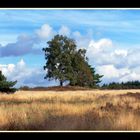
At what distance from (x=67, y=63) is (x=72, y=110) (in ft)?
2.54

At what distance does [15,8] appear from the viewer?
8.52m

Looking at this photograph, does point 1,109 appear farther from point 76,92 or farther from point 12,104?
point 76,92

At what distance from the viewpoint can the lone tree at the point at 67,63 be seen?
893 centimetres

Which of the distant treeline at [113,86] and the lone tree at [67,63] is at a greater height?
the lone tree at [67,63]

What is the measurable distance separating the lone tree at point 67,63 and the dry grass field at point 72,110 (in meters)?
0.22

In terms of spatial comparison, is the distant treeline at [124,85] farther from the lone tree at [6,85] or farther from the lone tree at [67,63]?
the lone tree at [6,85]

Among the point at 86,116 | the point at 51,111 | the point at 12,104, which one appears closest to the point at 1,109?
the point at 12,104

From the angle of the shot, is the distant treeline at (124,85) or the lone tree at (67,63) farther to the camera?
the lone tree at (67,63)

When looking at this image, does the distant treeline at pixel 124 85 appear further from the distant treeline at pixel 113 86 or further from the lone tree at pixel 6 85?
the lone tree at pixel 6 85

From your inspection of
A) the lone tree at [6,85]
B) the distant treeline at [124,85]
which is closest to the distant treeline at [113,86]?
the distant treeline at [124,85]

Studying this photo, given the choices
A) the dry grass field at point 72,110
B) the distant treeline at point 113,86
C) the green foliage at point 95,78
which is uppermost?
the green foliage at point 95,78

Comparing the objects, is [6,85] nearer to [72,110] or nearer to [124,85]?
[72,110]

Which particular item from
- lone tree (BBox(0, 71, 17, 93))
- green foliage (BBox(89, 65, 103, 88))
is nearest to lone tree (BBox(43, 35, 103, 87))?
green foliage (BBox(89, 65, 103, 88))
